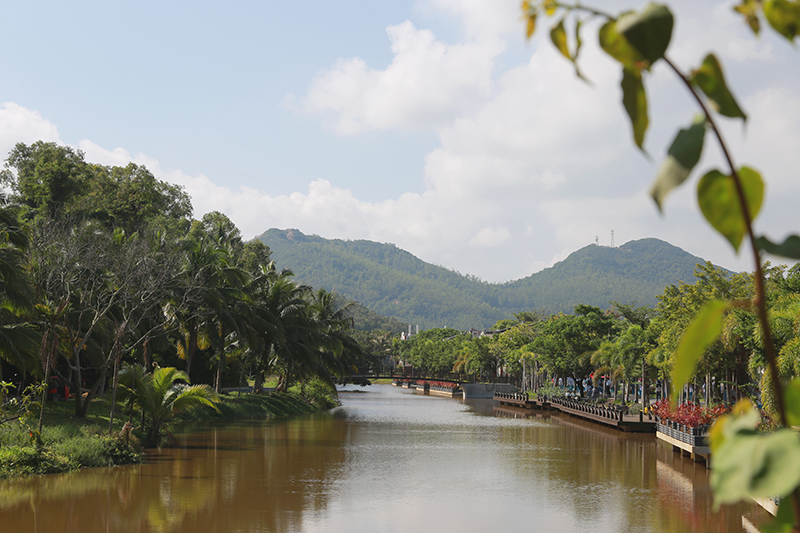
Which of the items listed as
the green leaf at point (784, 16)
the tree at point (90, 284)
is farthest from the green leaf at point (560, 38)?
the tree at point (90, 284)

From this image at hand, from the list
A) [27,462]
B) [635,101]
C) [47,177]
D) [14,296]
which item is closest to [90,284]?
[14,296]

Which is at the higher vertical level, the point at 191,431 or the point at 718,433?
the point at 718,433

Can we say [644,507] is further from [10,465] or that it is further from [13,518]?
[10,465]

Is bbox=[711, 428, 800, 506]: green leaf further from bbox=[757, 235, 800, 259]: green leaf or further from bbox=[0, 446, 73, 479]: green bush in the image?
bbox=[0, 446, 73, 479]: green bush

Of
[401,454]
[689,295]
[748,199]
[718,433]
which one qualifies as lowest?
[401,454]

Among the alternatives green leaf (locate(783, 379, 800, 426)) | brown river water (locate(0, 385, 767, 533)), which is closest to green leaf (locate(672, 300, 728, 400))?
green leaf (locate(783, 379, 800, 426))

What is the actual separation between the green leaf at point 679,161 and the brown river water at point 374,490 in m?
12.8

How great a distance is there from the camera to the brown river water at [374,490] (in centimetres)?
1316

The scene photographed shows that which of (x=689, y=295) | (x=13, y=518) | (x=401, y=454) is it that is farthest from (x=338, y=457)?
(x=689, y=295)

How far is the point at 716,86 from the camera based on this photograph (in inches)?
33.9

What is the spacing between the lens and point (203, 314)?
28.0 metres

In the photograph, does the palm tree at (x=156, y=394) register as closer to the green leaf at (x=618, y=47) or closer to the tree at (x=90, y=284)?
the tree at (x=90, y=284)

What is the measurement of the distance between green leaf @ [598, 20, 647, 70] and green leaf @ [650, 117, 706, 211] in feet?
0.33

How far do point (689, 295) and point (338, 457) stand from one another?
1460cm
